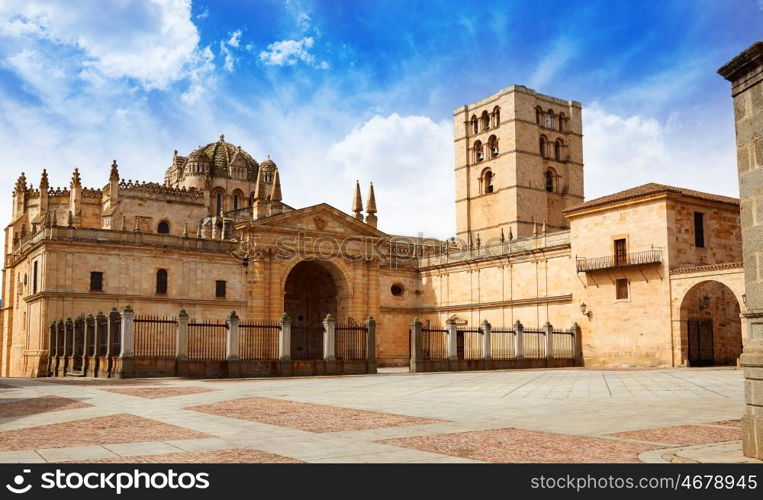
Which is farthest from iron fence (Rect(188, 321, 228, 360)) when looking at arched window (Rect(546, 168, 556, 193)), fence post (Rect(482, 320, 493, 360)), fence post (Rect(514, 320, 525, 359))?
arched window (Rect(546, 168, 556, 193))

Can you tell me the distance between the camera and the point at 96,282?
44156mm

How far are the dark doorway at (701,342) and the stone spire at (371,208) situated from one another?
950 inches

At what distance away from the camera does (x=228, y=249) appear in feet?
160

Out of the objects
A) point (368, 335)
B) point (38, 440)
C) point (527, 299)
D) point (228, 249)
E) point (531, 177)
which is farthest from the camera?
point (531, 177)

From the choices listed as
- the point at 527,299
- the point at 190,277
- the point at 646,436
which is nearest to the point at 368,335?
the point at 527,299

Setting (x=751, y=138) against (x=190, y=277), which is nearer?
(x=751, y=138)

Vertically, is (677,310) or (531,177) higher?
(531,177)

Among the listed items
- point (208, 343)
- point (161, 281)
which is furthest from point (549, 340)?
point (161, 281)

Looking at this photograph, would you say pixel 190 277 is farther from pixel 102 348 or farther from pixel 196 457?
pixel 196 457

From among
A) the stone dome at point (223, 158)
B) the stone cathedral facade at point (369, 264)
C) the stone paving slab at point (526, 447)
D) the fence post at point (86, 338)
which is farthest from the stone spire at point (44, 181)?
the stone paving slab at point (526, 447)

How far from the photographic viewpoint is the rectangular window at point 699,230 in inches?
1485

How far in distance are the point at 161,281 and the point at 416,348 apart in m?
19.1

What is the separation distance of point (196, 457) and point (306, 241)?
42.0m
